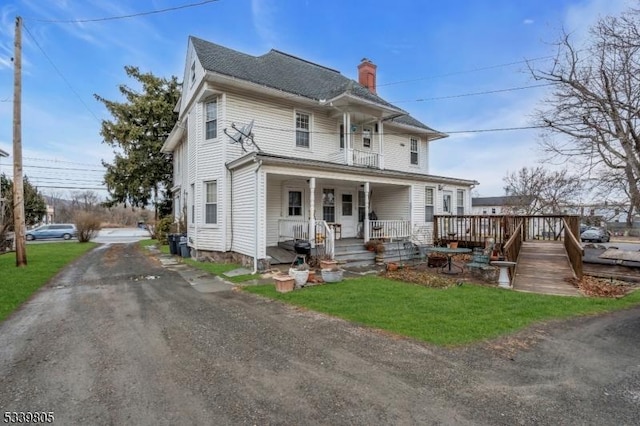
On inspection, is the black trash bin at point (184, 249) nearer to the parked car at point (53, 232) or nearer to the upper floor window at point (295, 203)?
the upper floor window at point (295, 203)

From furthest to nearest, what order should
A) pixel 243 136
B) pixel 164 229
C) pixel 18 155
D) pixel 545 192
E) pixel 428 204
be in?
pixel 545 192 → pixel 164 229 → pixel 428 204 → pixel 243 136 → pixel 18 155

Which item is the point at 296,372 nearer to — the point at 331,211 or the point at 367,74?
the point at 331,211

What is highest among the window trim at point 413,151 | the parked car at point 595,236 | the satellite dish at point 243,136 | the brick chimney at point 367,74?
the brick chimney at point 367,74

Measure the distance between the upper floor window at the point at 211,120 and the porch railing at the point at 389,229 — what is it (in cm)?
758

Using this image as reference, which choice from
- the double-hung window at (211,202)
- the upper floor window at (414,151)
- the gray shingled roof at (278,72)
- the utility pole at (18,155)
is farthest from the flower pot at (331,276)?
the upper floor window at (414,151)

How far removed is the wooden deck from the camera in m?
8.34

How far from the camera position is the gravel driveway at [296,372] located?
114 inches

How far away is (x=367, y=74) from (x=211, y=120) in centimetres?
1026

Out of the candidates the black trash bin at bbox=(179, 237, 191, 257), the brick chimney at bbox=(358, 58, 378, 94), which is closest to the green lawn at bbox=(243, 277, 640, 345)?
the black trash bin at bbox=(179, 237, 191, 257)

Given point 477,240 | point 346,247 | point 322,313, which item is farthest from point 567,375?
point 477,240

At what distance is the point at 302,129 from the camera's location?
14266mm

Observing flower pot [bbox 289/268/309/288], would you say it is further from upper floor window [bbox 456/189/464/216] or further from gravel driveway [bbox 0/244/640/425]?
upper floor window [bbox 456/189/464/216]

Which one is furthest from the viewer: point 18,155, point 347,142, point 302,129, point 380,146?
point 380,146

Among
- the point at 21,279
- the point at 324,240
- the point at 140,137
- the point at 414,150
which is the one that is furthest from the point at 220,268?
the point at 140,137
